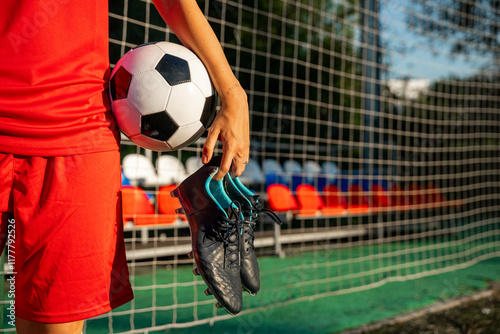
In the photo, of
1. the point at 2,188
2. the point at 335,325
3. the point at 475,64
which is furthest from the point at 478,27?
the point at 2,188

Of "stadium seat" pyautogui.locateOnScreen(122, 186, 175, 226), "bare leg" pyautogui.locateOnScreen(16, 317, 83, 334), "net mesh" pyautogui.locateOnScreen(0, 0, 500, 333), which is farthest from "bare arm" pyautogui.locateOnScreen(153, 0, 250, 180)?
"stadium seat" pyautogui.locateOnScreen(122, 186, 175, 226)

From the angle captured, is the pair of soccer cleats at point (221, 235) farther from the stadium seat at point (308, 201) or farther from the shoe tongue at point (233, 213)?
the stadium seat at point (308, 201)

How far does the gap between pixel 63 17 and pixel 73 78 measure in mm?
130

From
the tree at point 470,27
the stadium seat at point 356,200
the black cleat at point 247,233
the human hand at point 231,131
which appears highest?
the tree at point 470,27

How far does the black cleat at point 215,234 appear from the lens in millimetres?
1028

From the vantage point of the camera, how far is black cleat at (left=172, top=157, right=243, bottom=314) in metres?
1.03

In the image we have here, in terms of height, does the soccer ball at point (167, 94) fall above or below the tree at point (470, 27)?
below

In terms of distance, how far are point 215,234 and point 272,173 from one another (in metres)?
3.82

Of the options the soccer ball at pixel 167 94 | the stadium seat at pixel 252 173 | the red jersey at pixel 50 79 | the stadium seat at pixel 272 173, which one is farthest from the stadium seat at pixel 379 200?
the red jersey at pixel 50 79

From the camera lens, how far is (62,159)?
2.92ft

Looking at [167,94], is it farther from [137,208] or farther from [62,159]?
[137,208]

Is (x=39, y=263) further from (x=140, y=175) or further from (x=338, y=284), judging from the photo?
(x=140, y=175)

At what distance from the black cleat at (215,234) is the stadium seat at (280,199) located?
3034 mm

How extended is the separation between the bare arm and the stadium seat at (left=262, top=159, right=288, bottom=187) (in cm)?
379
